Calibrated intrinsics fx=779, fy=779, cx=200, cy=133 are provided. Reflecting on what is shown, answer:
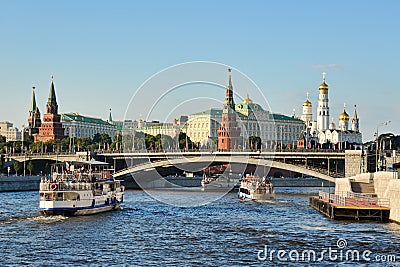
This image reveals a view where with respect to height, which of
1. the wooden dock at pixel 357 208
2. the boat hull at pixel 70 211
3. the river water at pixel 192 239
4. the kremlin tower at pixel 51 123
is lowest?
the river water at pixel 192 239

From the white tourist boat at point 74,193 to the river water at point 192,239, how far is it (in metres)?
0.99

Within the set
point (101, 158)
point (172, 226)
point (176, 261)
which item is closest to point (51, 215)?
point (172, 226)

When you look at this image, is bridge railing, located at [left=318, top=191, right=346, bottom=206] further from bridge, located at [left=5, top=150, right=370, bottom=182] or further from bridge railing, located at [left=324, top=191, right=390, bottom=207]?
bridge, located at [left=5, top=150, right=370, bottom=182]

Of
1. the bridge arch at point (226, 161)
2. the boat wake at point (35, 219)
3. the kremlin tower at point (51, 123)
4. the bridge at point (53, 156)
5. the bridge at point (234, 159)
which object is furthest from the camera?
the kremlin tower at point (51, 123)

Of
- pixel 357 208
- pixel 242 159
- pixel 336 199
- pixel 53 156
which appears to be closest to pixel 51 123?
pixel 53 156

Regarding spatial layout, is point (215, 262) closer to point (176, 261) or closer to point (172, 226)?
point (176, 261)

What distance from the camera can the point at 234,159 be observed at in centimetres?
10000

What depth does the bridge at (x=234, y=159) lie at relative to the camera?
89938 millimetres

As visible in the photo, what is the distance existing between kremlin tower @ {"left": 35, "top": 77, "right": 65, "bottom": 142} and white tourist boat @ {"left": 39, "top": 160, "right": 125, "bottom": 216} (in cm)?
12314

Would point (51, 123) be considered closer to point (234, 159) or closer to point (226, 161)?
point (234, 159)

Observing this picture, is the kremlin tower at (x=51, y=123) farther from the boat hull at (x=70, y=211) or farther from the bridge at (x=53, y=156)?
the boat hull at (x=70, y=211)

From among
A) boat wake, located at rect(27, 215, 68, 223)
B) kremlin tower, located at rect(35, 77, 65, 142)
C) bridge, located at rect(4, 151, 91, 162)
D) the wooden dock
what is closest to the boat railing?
boat wake, located at rect(27, 215, 68, 223)

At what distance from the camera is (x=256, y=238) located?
4525 cm

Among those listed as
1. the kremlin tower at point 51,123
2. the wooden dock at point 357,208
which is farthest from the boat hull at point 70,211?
the kremlin tower at point 51,123
